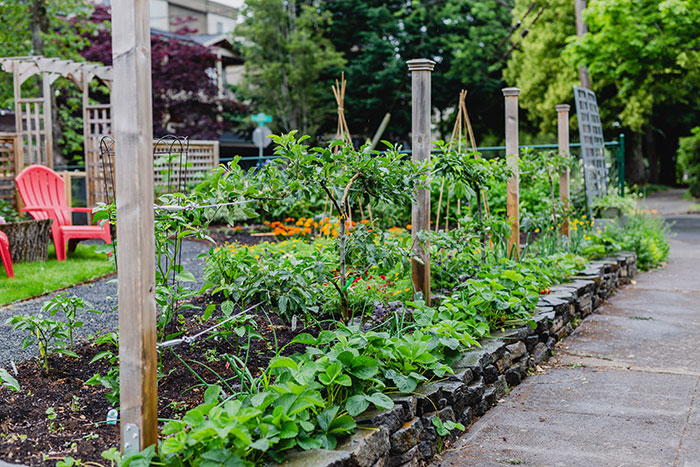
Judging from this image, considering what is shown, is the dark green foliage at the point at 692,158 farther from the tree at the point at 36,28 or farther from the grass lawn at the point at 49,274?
the grass lawn at the point at 49,274

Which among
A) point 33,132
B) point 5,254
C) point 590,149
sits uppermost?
point 33,132

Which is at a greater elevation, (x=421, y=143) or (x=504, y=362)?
(x=421, y=143)

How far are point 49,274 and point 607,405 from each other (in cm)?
511

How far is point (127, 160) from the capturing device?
6.91 ft

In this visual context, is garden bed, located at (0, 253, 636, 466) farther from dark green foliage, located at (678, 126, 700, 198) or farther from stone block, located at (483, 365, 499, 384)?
dark green foliage, located at (678, 126, 700, 198)

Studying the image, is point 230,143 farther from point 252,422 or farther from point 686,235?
point 252,422

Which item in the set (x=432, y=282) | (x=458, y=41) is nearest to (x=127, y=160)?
(x=432, y=282)

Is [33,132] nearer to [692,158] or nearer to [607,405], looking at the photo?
[607,405]

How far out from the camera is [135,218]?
83.8 inches

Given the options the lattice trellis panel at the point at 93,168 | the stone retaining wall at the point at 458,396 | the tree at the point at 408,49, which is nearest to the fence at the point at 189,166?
the lattice trellis panel at the point at 93,168

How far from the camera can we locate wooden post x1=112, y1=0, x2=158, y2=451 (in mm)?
2072

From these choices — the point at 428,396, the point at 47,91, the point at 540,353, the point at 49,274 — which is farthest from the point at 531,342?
the point at 47,91

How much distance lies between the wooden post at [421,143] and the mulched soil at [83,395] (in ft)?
2.69

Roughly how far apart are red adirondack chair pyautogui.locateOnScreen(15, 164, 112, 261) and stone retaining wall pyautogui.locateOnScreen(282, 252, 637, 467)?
4678mm
